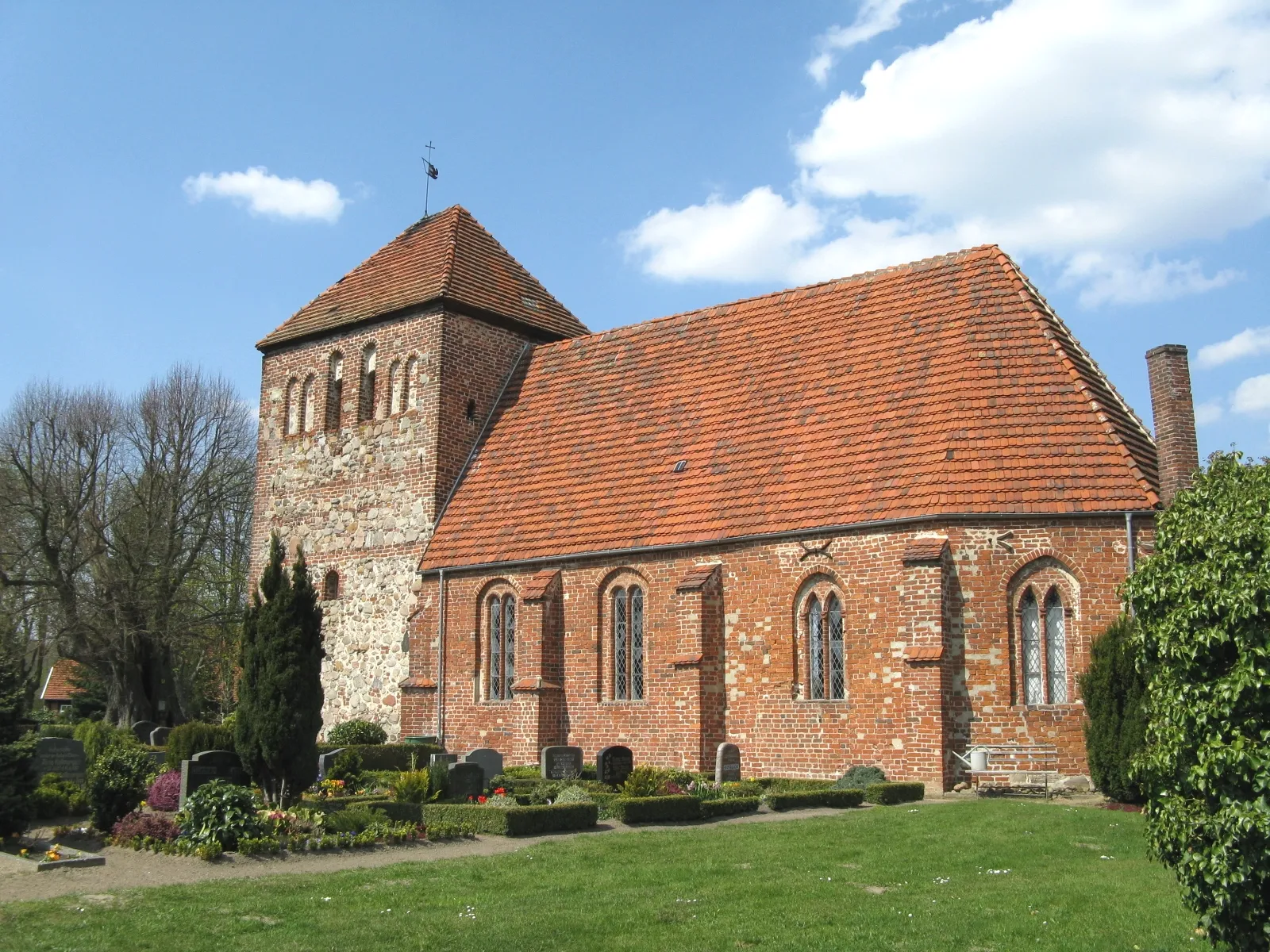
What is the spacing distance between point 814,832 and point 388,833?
525cm

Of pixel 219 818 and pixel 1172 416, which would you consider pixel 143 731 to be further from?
pixel 1172 416

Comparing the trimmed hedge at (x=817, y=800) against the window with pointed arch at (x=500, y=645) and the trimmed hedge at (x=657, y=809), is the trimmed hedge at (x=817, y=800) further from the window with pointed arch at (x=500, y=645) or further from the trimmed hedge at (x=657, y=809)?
the window with pointed arch at (x=500, y=645)

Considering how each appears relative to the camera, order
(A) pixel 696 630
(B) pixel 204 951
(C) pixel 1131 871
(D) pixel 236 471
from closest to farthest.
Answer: (B) pixel 204 951
(C) pixel 1131 871
(A) pixel 696 630
(D) pixel 236 471

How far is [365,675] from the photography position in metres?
27.4

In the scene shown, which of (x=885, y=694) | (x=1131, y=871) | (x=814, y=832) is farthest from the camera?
(x=885, y=694)

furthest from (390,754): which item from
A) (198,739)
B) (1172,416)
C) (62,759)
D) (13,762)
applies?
(1172,416)

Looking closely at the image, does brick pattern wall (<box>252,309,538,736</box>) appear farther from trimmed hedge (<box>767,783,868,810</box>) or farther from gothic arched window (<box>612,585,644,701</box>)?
trimmed hedge (<box>767,783,868,810</box>)

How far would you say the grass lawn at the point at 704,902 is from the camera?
9.33 m

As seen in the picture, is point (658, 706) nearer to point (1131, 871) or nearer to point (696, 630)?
point (696, 630)

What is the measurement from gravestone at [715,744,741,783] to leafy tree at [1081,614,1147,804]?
5.63 meters

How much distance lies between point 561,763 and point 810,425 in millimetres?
7910

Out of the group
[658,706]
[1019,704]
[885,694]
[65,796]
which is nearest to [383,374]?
[658,706]

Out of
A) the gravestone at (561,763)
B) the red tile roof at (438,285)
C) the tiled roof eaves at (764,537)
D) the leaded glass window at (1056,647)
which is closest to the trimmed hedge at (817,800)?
the leaded glass window at (1056,647)

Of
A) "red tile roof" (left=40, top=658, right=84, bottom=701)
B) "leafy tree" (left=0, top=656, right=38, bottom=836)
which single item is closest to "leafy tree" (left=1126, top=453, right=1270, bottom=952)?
"leafy tree" (left=0, top=656, right=38, bottom=836)
